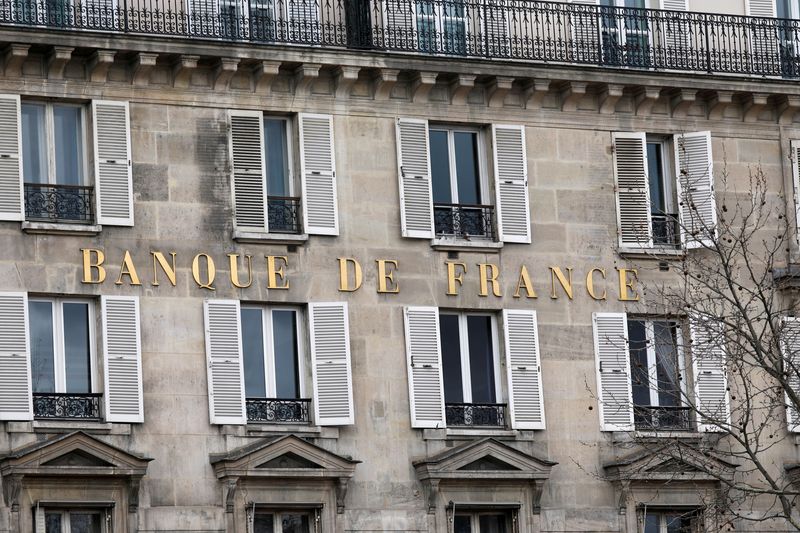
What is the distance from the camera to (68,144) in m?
36.7

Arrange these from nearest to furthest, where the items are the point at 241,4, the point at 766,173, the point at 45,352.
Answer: the point at 45,352 → the point at 241,4 → the point at 766,173

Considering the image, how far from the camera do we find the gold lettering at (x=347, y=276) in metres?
37.5

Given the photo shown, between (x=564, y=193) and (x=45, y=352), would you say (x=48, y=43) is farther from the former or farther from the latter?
(x=564, y=193)

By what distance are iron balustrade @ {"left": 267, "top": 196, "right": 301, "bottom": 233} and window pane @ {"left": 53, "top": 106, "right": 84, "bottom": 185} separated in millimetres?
2884

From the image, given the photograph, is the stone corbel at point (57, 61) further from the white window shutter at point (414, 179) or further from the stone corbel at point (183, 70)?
the white window shutter at point (414, 179)

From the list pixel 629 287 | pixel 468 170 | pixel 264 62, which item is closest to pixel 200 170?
pixel 264 62

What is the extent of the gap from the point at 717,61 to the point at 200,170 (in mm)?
9224

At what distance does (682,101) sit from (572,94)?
1922 mm

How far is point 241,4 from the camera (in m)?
38.2

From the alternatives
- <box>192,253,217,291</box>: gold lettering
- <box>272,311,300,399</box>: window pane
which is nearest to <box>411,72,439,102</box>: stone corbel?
<box>272,311,300,399</box>: window pane

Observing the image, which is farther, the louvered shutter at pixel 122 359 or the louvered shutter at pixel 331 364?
the louvered shutter at pixel 331 364

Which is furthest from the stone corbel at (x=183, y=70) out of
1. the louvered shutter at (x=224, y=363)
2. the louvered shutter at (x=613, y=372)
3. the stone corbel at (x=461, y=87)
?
the louvered shutter at (x=613, y=372)

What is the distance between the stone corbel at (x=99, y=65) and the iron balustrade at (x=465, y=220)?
18.0ft

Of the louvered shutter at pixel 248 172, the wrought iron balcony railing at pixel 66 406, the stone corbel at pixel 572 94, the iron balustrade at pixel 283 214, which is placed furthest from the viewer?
the stone corbel at pixel 572 94
